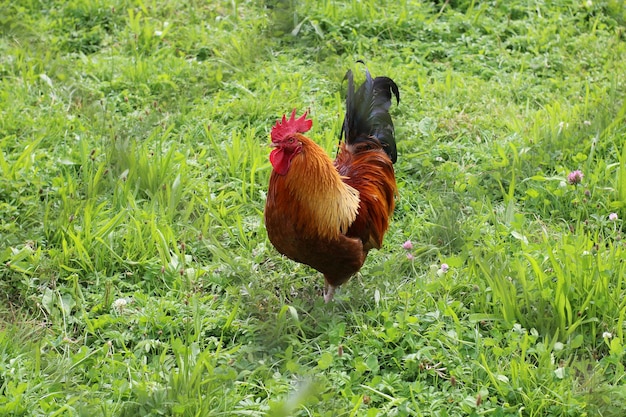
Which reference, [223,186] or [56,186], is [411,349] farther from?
[56,186]

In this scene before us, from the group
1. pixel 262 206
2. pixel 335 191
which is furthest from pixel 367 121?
pixel 262 206

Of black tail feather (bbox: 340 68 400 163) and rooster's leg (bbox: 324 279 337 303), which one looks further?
black tail feather (bbox: 340 68 400 163)

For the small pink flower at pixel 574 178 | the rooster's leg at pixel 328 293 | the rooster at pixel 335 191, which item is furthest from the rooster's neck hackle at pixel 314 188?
the small pink flower at pixel 574 178

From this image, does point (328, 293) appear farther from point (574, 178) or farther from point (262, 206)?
point (574, 178)

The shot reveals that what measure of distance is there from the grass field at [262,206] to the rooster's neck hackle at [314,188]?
494 mm

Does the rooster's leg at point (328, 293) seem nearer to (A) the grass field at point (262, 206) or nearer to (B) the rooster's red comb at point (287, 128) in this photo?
(A) the grass field at point (262, 206)

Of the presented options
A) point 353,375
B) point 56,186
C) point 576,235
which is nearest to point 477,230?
point 576,235

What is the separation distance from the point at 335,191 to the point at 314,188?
0.12 metres

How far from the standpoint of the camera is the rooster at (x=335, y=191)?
3275 millimetres

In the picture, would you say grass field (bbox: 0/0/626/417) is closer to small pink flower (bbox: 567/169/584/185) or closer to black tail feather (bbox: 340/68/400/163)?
small pink flower (bbox: 567/169/584/185)

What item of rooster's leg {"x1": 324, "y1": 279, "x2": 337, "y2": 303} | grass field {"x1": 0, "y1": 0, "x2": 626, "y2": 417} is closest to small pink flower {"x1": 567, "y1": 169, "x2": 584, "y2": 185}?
grass field {"x1": 0, "y1": 0, "x2": 626, "y2": 417}

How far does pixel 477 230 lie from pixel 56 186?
2.27 metres

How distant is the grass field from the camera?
3164 millimetres

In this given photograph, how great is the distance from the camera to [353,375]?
127 inches
